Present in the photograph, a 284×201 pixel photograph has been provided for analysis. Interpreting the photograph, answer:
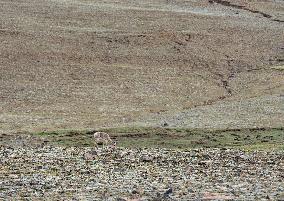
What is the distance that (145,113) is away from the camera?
47.2 m

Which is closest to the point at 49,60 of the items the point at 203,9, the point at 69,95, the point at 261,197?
the point at 69,95

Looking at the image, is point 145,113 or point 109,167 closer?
point 109,167

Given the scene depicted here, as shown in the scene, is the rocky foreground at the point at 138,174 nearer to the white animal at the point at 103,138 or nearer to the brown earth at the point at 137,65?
the white animal at the point at 103,138

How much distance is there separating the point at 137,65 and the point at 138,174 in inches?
1451

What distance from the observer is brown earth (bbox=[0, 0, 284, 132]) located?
45.8 metres

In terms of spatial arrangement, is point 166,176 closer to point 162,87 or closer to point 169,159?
point 169,159

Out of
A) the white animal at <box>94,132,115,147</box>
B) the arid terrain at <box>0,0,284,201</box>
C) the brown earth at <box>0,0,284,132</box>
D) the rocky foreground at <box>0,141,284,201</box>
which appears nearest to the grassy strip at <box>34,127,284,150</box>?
the arid terrain at <box>0,0,284,201</box>

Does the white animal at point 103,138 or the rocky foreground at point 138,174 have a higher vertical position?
the rocky foreground at point 138,174

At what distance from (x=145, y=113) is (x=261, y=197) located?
27.4m

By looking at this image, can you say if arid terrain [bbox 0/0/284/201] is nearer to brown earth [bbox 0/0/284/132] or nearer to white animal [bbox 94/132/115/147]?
brown earth [bbox 0/0/284/132]

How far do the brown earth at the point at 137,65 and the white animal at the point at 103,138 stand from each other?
4695 millimetres

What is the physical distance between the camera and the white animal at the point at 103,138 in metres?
35.7

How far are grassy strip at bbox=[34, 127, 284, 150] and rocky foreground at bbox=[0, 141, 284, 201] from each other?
136 inches

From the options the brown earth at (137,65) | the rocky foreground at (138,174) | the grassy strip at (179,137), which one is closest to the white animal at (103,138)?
the grassy strip at (179,137)
